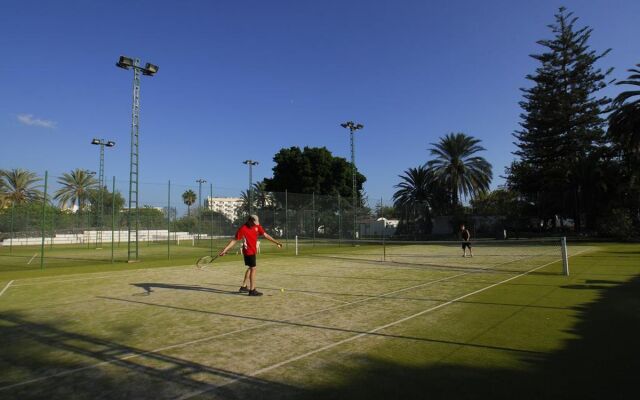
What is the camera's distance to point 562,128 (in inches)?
1922

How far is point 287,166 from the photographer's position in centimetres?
6347

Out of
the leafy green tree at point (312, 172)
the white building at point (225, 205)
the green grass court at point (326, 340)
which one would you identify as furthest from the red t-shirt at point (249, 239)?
the leafy green tree at point (312, 172)

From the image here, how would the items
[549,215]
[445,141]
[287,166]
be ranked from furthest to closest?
1. [287,166]
2. [445,141]
3. [549,215]

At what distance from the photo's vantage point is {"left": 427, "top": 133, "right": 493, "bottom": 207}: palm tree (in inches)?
2114

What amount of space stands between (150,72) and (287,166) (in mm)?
41833

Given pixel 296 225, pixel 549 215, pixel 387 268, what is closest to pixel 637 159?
pixel 549 215

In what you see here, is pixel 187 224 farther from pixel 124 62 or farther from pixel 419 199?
pixel 419 199

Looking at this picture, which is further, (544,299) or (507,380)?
(544,299)

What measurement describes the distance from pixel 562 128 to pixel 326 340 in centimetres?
5104

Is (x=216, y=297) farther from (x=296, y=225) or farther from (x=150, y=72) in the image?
(x=296, y=225)

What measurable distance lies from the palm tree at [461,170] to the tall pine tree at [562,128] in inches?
168

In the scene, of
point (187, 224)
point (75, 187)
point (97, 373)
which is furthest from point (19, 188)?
point (97, 373)

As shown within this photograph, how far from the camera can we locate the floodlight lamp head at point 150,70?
21.7 metres

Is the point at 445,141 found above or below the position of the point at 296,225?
above
